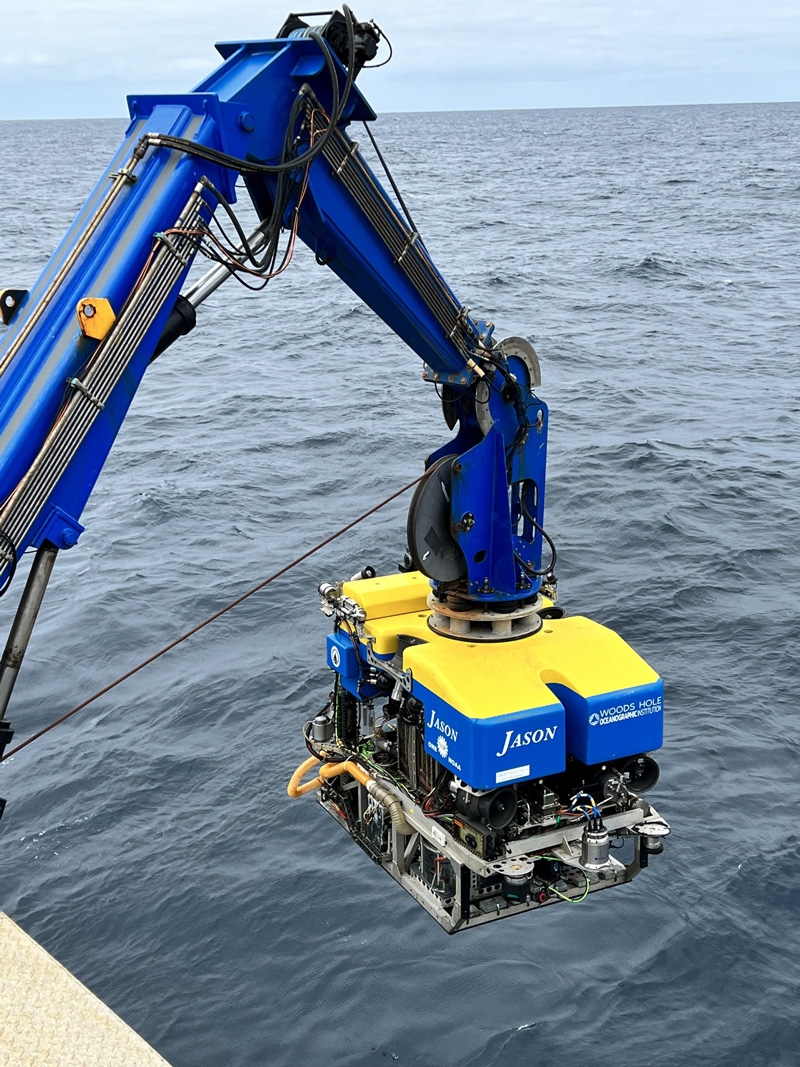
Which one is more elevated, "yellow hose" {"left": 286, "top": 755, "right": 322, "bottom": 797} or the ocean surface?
"yellow hose" {"left": 286, "top": 755, "right": 322, "bottom": 797}

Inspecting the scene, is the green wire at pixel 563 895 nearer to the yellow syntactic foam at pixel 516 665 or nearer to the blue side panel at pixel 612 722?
the blue side panel at pixel 612 722

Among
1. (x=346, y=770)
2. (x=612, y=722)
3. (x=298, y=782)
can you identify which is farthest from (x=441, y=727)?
(x=298, y=782)

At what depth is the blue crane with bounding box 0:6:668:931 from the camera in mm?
7680

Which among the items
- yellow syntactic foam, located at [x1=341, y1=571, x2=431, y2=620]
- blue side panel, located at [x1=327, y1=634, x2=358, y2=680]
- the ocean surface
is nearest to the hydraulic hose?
blue side panel, located at [x1=327, y1=634, x2=358, y2=680]

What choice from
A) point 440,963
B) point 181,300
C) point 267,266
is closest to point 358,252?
point 267,266

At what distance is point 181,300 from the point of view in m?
8.45

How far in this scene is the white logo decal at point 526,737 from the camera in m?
9.58

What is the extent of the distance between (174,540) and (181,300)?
13112 mm

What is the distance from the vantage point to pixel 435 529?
35.0ft

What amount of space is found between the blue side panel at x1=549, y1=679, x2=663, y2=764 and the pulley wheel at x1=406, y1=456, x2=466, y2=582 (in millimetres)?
1376

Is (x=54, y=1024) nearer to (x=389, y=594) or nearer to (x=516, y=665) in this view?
(x=516, y=665)

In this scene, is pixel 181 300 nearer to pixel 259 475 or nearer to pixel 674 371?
pixel 259 475

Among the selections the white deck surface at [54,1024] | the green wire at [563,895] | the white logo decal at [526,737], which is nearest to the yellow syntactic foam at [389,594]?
the white logo decal at [526,737]

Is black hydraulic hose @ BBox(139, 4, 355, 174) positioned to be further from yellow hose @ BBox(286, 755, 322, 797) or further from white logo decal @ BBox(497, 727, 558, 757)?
yellow hose @ BBox(286, 755, 322, 797)
